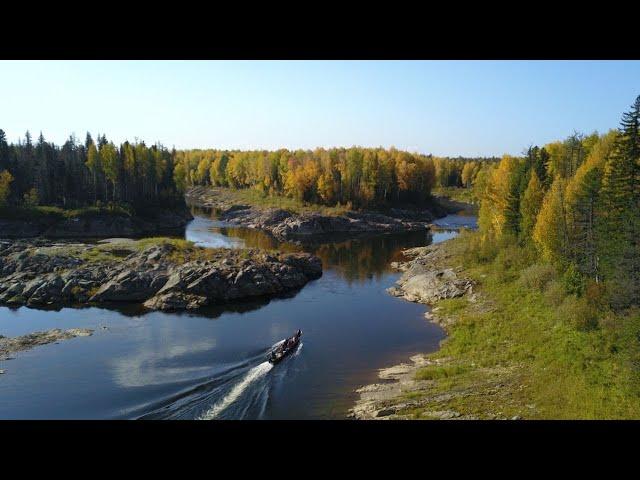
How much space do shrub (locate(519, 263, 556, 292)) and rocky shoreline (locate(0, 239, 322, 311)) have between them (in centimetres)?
2484

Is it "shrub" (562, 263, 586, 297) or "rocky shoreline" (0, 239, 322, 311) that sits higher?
"shrub" (562, 263, 586, 297)

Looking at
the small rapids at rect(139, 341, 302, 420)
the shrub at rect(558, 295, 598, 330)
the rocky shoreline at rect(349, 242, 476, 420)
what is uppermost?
the shrub at rect(558, 295, 598, 330)

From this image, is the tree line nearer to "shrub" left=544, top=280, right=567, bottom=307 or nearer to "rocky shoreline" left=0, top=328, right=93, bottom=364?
"shrub" left=544, top=280, right=567, bottom=307

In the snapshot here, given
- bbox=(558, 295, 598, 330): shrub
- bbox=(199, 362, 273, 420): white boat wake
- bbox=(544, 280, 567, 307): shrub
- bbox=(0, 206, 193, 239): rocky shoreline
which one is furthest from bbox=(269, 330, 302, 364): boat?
bbox=(0, 206, 193, 239): rocky shoreline

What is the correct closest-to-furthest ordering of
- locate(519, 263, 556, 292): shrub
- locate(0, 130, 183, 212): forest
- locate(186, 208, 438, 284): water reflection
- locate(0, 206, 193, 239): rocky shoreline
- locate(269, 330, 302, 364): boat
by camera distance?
locate(269, 330, 302, 364): boat < locate(519, 263, 556, 292): shrub < locate(186, 208, 438, 284): water reflection < locate(0, 206, 193, 239): rocky shoreline < locate(0, 130, 183, 212): forest

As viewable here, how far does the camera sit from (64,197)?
99375mm

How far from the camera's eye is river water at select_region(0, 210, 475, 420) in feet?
99.5

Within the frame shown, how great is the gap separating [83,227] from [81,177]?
19195 mm

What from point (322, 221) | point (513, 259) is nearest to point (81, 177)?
point (322, 221)

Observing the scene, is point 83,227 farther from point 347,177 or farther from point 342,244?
point 347,177

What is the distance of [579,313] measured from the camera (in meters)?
34.8

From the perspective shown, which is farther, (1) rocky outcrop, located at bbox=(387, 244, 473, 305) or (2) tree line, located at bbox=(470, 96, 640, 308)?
(1) rocky outcrop, located at bbox=(387, 244, 473, 305)
